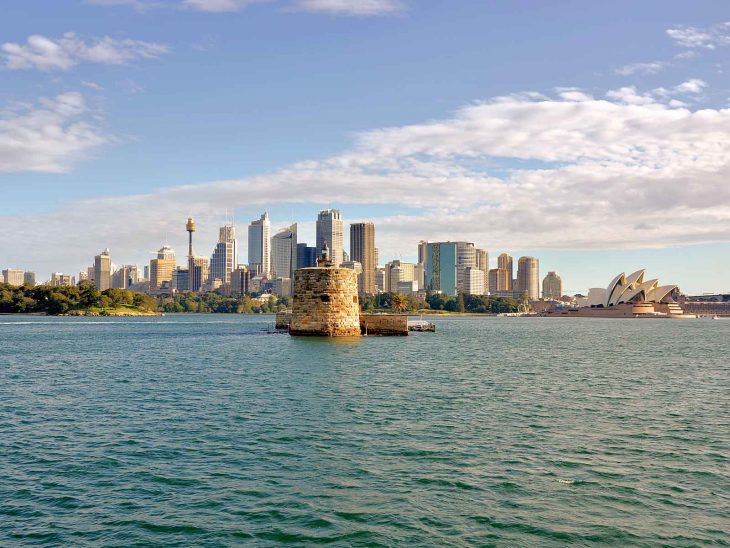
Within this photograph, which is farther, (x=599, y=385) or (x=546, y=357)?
(x=546, y=357)

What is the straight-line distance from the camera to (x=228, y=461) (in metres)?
19.8

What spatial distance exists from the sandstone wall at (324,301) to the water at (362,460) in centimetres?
2939

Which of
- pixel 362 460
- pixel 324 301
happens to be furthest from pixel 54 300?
pixel 362 460

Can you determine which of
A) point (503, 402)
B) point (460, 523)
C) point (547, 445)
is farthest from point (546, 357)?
point (460, 523)

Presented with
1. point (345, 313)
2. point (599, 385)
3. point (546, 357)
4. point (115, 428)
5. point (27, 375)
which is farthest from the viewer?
point (345, 313)

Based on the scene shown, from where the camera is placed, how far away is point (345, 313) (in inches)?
2810

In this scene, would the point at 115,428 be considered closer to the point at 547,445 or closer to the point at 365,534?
the point at 365,534

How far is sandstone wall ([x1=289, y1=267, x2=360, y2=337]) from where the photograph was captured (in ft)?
230

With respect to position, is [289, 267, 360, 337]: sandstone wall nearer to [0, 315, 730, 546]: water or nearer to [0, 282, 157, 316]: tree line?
[0, 315, 730, 546]: water

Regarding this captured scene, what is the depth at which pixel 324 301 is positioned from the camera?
232 ft

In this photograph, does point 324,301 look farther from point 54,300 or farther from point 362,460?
point 54,300

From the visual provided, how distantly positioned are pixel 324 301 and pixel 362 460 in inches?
2001

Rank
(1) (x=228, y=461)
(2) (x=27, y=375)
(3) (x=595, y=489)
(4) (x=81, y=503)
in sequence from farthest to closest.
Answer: (2) (x=27, y=375), (1) (x=228, y=461), (3) (x=595, y=489), (4) (x=81, y=503)

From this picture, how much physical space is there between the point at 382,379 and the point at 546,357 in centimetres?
2546
